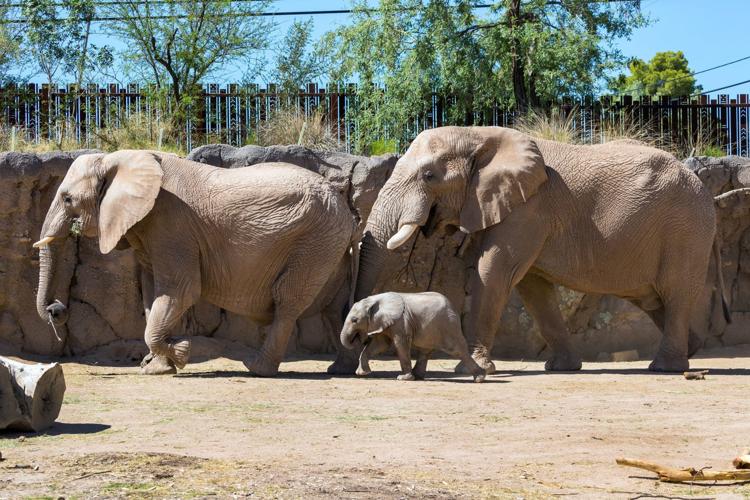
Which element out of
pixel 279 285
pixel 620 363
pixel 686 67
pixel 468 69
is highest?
pixel 686 67

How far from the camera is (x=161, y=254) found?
472 inches

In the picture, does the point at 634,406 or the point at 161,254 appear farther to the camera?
the point at 161,254

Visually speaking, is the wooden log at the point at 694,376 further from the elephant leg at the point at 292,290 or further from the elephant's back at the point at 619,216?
the elephant leg at the point at 292,290

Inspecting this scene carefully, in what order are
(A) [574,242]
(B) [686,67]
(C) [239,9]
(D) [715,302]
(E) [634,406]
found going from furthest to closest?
(B) [686,67], (C) [239,9], (D) [715,302], (A) [574,242], (E) [634,406]

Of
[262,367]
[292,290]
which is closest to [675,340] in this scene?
[292,290]

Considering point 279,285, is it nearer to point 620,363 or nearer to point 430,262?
point 430,262

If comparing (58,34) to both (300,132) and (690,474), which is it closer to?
(300,132)

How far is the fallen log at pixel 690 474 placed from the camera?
668 cm

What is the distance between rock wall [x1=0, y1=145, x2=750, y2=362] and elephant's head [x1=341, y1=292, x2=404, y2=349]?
1.78m

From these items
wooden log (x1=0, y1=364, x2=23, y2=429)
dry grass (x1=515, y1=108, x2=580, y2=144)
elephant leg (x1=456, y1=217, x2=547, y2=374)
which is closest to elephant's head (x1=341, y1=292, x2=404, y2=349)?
elephant leg (x1=456, y1=217, x2=547, y2=374)

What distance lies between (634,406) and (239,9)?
13660 mm

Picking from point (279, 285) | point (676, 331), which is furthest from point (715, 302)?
point (279, 285)

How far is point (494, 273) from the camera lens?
1255cm

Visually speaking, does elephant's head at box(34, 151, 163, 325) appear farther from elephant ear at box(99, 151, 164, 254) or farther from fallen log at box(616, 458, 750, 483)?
fallen log at box(616, 458, 750, 483)
